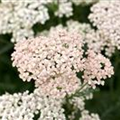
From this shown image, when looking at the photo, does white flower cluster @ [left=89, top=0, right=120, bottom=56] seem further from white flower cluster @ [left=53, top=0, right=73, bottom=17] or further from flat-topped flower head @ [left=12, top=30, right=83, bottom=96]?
flat-topped flower head @ [left=12, top=30, right=83, bottom=96]

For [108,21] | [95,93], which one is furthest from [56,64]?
[95,93]

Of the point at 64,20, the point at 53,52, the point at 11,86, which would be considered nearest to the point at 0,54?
the point at 11,86

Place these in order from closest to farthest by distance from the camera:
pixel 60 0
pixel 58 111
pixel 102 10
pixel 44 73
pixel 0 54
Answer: pixel 44 73
pixel 58 111
pixel 102 10
pixel 60 0
pixel 0 54

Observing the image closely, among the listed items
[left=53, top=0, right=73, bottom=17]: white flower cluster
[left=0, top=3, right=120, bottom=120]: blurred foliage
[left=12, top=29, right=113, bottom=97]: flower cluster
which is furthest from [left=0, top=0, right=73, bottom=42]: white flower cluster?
[left=12, top=29, right=113, bottom=97]: flower cluster

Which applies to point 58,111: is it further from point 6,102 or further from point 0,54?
point 0,54

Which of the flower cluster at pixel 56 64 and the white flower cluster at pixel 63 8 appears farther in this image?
the white flower cluster at pixel 63 8

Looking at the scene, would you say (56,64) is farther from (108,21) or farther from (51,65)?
(108,21)

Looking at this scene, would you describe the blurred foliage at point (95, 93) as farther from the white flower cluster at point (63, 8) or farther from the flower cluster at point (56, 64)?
the flower cluster at point (56, 64)

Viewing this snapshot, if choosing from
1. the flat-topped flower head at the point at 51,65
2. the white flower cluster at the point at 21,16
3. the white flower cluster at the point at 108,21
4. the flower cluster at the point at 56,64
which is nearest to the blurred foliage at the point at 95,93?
the white flower cluster at the point at 108,21
